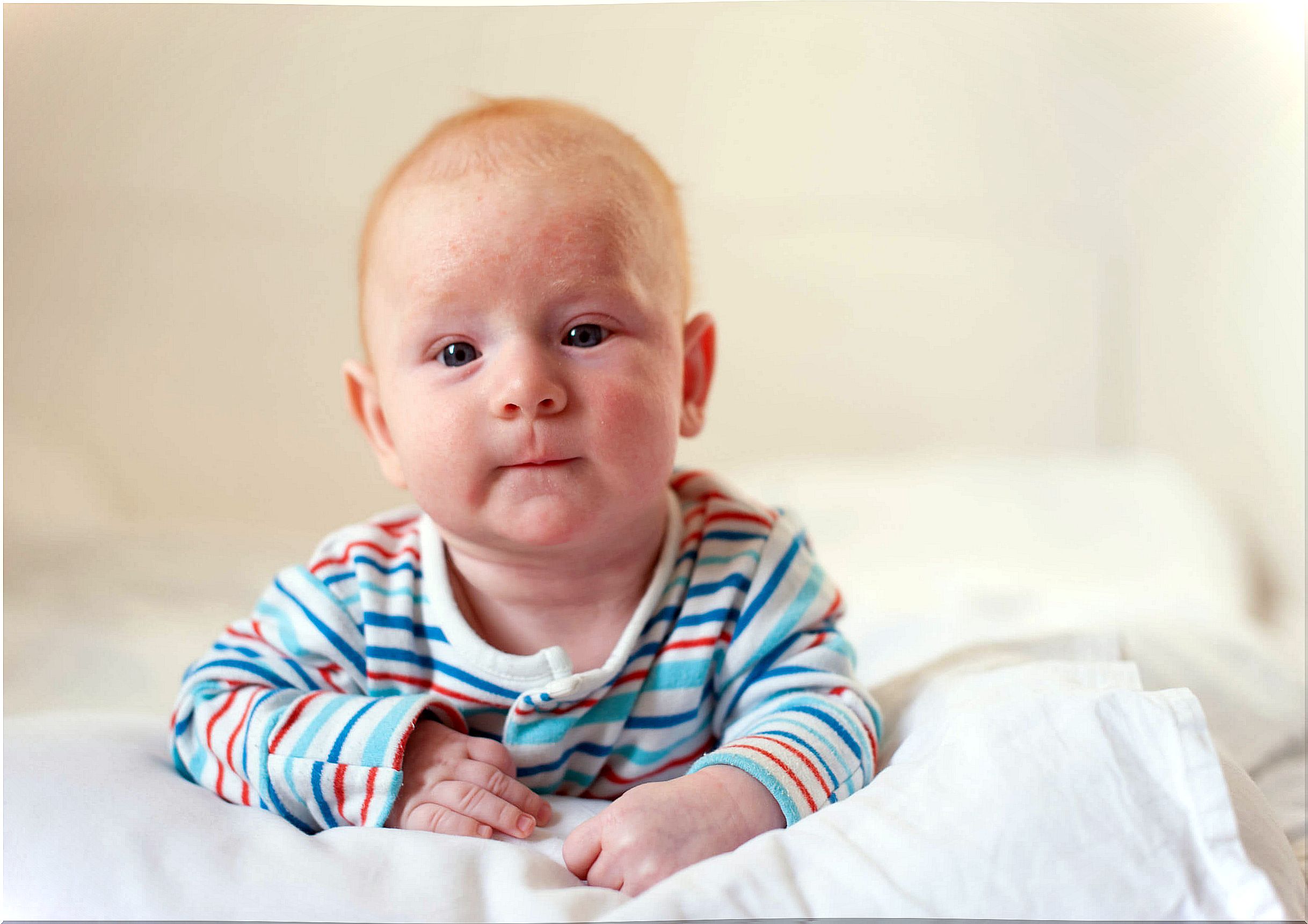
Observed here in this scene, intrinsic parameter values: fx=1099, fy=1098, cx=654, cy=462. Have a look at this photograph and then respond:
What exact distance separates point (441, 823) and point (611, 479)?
0.22 meters

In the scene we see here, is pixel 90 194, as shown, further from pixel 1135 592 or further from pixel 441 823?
pixel 1135 592

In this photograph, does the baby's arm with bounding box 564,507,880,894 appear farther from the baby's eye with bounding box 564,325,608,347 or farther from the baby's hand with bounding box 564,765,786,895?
the baby's eye with bounding box 564,325,608,347

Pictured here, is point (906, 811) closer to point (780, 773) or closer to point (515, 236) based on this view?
point (780, 773)

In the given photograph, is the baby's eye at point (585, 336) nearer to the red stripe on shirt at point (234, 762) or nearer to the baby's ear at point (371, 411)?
the baby's ear at point (371, 411)

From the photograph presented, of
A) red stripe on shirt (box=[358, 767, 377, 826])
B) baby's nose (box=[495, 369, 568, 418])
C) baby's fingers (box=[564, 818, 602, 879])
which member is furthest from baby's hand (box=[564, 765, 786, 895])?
baby's nose (box=[495, 369, 568, 418])

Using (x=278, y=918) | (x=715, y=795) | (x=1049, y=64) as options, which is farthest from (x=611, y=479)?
(x=1049, y=64)

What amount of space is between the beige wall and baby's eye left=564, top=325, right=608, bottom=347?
457 millimetres

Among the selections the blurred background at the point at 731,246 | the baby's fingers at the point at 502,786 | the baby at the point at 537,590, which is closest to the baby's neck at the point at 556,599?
the baby at the point at 537,590

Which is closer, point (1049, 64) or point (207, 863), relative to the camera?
point (207, 863)

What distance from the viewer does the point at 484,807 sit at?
0.63 m

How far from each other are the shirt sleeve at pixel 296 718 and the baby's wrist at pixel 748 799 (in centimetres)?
19

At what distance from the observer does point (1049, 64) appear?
182cm

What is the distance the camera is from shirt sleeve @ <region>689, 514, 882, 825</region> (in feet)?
2.09

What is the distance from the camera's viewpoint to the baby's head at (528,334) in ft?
2.19
